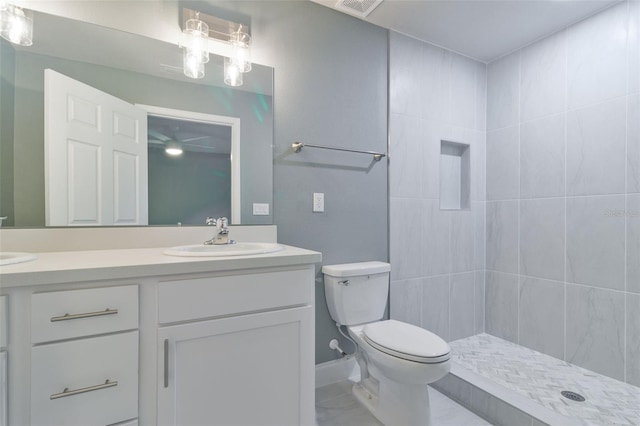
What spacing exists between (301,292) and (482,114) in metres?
2.25

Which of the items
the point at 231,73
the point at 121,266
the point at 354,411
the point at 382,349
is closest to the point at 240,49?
the point at 231,73

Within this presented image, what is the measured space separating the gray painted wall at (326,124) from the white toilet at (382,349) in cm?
17

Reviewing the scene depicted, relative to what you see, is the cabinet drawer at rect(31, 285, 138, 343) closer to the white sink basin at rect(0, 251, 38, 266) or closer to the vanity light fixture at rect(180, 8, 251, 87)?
the white sink basin at rect(0, 251, 38, 266)

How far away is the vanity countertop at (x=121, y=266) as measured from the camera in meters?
0.79

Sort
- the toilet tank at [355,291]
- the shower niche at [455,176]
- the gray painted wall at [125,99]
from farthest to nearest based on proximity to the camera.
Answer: the shower niche at [455,176]
the toilet tank at [355,291]
the gray painted wall at [125,99]

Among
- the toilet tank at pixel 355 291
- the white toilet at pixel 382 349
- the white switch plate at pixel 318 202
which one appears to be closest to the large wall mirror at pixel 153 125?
the white switch plate at pixel 318 202

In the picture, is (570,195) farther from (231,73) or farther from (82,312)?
(82,312)

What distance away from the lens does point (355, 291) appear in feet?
5.65

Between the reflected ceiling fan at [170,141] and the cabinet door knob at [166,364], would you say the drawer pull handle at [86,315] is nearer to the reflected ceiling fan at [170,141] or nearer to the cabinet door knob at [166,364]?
the cabinet door knob at [166,364]

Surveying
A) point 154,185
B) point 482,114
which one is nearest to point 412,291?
point 482,114

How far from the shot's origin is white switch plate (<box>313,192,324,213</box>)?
5.87 feet

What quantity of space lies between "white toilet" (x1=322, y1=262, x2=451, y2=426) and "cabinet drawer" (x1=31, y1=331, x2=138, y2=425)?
101 cm

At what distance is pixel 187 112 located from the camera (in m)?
1.48

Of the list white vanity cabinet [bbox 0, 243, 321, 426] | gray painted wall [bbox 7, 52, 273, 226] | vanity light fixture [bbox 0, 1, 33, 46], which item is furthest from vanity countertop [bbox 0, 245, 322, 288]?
vanity light fixture [bbox 0, 1, 33, 46]
